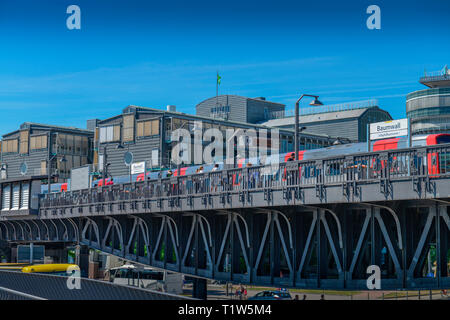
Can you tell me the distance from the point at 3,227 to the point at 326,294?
5493 centimetres

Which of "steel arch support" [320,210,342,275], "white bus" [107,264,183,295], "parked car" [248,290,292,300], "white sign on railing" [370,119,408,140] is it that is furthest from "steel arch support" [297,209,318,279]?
"white bus" [107,264,183,295]

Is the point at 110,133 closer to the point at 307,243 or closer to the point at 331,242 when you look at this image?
the point at 307,243

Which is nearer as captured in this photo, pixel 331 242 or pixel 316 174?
pixel 316 174

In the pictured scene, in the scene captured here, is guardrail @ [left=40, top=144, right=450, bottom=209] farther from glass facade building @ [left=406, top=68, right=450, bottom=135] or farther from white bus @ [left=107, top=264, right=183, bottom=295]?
glass facade building @ [left=406, top=68, right=450, bottom=135]

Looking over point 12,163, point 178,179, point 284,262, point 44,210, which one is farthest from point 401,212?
point 12,163

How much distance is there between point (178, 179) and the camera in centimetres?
3631

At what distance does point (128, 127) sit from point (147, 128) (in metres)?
4.92

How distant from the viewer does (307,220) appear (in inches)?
1163

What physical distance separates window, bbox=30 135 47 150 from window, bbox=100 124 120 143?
2011cm

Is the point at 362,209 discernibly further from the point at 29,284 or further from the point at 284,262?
the point at 29,284

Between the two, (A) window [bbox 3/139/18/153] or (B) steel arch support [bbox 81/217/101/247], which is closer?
(B) steel arch support [bbox 81/217/101/247]

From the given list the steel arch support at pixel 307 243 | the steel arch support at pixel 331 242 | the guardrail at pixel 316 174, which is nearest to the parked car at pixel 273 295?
the steel arch support at pixel 307 243

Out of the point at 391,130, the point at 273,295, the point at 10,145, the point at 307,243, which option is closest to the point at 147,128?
the point at 10,145

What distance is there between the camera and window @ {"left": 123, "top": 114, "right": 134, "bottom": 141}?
106 meters
